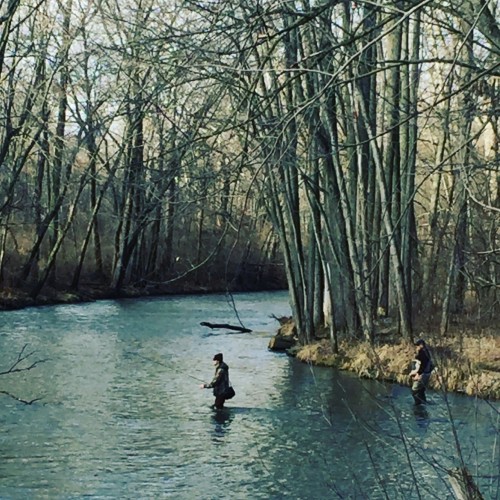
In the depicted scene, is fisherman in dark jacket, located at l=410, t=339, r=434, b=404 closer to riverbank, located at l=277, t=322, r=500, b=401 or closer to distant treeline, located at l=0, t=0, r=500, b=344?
riverbank, located at l=277, t=322, r=500, b=401

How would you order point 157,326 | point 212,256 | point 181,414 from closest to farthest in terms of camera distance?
1. point 212,256
2. point 181,414
3. point 157,326

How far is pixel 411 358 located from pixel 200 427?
5.98 metres

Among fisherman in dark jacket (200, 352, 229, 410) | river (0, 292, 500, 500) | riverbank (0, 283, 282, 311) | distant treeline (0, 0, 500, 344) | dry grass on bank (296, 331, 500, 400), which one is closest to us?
distant treeline (0, 0, 500, 344)

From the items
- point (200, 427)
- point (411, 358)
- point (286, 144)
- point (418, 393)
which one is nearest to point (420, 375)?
point (418, 393)

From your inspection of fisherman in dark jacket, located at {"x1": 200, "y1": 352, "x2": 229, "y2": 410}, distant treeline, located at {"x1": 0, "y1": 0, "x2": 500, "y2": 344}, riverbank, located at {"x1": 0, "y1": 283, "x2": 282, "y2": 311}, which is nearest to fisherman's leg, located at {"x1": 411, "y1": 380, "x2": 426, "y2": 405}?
distant treeline, located at {"x1": 0, "y1": 0, "x2": 500, "y2": 344}

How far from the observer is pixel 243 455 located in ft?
48.9

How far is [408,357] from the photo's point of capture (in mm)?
21281

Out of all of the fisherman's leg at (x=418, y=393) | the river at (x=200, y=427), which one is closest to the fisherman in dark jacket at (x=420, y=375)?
the fisherman's leg at (x=418, y=393)

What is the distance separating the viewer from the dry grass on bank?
18.7 metres

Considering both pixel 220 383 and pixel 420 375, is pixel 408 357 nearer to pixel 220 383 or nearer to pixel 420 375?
pixel 420 375

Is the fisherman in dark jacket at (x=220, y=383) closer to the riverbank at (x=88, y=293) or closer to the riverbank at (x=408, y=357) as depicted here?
the riverbank at (x=408, y=357)

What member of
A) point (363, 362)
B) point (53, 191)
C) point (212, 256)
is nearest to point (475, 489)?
point (212, 256)

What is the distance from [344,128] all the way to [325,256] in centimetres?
324

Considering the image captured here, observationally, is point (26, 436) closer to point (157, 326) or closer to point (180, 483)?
point (180, 483)
